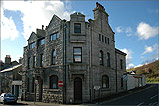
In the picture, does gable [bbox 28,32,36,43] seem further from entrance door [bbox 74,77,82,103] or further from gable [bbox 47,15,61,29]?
entrance door [bbox 74,77,82,103]

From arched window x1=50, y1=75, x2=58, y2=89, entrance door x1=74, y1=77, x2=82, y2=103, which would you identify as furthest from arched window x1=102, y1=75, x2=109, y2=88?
arched window x1=50, y1=75, x2=58, y2=89

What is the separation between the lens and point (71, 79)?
723 inches

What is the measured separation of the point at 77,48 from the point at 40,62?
802cm

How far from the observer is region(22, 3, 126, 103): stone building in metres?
18.7

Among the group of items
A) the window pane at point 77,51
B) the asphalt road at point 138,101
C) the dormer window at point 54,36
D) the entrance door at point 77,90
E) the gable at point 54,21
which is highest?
the gable at point 54,21

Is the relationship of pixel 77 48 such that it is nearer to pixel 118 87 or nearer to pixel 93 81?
pixel 93 81

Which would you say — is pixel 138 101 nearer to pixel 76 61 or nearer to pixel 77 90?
pixel 77 90

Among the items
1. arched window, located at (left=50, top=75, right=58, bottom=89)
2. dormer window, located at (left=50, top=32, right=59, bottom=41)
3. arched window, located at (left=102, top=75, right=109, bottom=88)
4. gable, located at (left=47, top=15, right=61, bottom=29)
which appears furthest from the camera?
arched window, located at (left=102, top=75, right=109, bottom=88)

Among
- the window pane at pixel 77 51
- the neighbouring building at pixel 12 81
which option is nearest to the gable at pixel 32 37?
the neighbouring building at pixel 12 81

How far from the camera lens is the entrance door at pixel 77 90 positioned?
18.5m

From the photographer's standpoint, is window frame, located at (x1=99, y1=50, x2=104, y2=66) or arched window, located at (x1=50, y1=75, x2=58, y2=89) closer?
arched window, located at (x1=50, y1=75, x2=58, y2=89)

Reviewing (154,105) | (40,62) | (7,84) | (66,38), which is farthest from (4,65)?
(154,105)

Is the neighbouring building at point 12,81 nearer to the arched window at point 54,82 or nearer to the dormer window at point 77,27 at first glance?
the arched window at point 54,82

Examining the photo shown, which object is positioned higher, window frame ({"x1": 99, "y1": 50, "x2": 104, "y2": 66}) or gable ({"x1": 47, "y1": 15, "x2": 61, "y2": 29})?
gable ({"x1": 47, "y1": 15, "x2": 61, "y2": 29})
